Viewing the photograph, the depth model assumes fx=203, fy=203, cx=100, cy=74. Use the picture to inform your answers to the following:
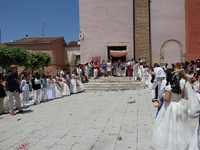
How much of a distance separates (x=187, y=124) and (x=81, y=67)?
44.0 feet

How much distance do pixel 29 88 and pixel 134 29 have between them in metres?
12.2

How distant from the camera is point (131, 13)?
1939 cm

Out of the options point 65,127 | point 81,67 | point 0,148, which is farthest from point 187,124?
point 81,67

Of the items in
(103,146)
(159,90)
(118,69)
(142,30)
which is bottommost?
(103,146)

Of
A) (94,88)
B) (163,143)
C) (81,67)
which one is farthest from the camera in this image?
(81,67)

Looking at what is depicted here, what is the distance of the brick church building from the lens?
63.0 ft

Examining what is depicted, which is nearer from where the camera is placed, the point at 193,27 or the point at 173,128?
the point at 173,128

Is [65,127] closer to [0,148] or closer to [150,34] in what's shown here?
[0,148]

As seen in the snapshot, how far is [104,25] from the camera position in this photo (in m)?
19.5

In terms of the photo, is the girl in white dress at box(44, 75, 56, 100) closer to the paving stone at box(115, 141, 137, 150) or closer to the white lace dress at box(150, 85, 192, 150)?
the paving stone at box(115, 141, 137, 150)

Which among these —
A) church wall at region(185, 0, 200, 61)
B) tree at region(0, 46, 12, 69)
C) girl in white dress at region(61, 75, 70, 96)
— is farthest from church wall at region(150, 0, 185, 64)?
tree at region(0, 46, 12, 69)

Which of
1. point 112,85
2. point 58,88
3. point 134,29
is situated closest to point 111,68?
point 112,85

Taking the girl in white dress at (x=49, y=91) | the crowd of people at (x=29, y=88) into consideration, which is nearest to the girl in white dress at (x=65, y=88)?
the crowd of people at (x=29, y=88)

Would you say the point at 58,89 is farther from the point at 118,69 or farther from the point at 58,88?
the point at 118,69
